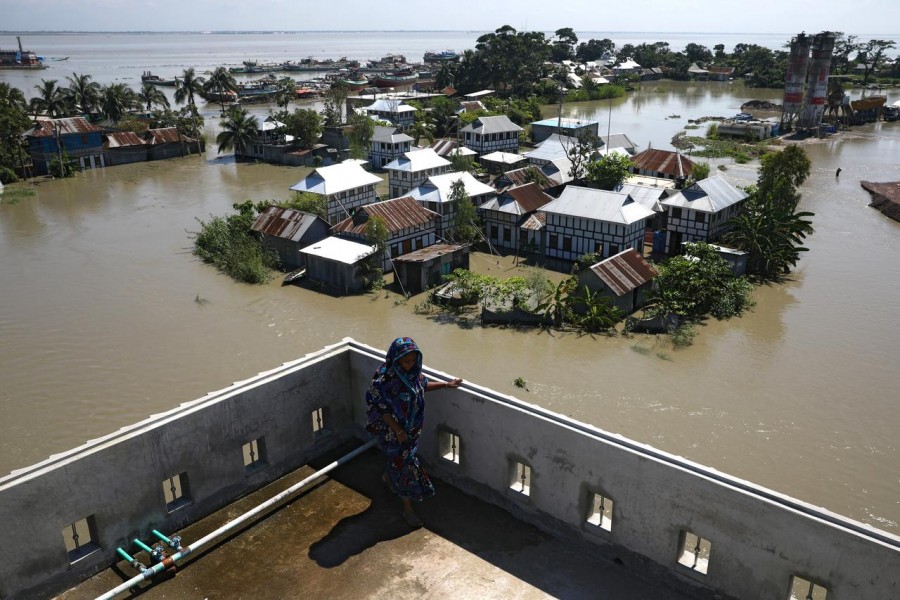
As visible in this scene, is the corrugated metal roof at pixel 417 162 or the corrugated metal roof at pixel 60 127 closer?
the corrugated metal roof at pixel 417 162

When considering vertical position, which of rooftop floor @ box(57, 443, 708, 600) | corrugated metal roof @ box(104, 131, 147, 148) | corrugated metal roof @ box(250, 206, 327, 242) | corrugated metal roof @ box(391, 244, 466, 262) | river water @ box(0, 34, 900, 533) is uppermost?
rooftop floor @ box(57, 443, 708, 600)

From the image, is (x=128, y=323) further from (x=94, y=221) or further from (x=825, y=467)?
(x=825, y=467)

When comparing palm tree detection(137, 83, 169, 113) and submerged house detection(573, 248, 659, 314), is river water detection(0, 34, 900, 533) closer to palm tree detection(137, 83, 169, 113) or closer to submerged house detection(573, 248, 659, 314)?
submerged house detection(573, 248, 659, 314)

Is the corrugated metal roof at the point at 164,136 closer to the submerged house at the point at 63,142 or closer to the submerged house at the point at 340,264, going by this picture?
the submerged house at the point at 63,142

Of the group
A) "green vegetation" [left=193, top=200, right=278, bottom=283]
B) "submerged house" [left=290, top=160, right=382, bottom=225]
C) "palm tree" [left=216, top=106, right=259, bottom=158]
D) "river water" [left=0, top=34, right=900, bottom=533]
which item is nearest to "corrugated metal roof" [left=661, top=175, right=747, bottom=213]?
"river water" [left=0, top=34, right=900, bottom=533]

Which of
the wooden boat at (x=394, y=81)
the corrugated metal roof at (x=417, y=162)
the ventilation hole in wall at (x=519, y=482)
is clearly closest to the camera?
the ventilation hole in wall at (x=519, y=482)

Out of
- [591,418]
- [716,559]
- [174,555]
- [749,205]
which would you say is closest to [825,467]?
[591,418]

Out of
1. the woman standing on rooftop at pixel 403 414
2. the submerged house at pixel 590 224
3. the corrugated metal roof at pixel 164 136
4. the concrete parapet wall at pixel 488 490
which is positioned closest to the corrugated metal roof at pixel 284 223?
the submerged house at pixel 590 224
